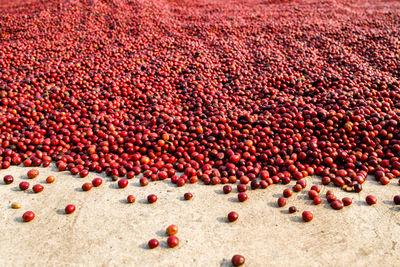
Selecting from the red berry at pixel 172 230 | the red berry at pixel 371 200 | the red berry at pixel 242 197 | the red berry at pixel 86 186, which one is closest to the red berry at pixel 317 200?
the red berry at pixel 371 200

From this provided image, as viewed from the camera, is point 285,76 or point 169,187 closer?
point 169,187

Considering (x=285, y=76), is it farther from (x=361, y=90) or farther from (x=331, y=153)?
(x=331, y=153)

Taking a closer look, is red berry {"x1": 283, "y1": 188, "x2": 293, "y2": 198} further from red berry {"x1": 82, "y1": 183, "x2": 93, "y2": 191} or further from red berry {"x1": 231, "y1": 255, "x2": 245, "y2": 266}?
red berry {"x1": 82, "y1": 183, "x2": 93, "y2": 191}

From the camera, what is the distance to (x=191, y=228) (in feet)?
11.5

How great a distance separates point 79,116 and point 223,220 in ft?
11.5

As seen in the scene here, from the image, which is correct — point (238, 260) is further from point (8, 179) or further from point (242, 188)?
point (8, 179)

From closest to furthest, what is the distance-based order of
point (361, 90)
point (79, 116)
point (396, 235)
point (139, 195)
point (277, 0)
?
point (396, 235) < point (139, 195) < point (79, 116) < point (361, 90) < point (277, 0)

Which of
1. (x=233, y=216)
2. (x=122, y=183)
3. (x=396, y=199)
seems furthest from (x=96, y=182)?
(x=396, y=199)

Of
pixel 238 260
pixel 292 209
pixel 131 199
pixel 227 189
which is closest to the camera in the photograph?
pixel 238 260

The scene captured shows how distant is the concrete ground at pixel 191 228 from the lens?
123 inches

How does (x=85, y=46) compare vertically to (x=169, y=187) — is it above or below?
above

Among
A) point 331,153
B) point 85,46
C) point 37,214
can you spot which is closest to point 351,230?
point 331,153

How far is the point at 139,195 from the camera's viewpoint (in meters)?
4.07

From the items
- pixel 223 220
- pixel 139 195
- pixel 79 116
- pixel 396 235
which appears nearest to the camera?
pixel 396 235
